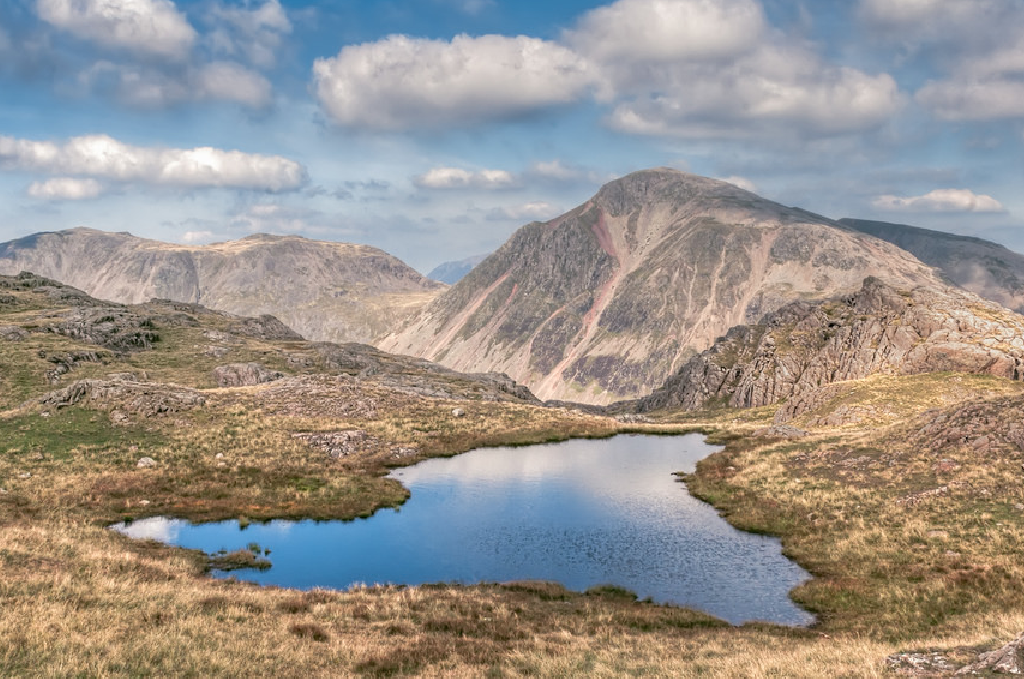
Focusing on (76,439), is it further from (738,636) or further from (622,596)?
(738,636)

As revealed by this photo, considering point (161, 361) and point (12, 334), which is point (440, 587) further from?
point (12, 334)

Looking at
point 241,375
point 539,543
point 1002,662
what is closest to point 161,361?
point 241,375

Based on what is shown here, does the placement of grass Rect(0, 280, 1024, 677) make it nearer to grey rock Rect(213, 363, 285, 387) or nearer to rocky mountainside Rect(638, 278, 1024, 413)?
rocky mountainside Rect(638, 278, 1024, 413)

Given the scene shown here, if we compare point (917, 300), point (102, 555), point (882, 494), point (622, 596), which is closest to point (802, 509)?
point (882, 494)

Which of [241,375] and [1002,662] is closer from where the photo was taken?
[1002,662]

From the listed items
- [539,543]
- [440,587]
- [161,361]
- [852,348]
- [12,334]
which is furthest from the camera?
[161,361]

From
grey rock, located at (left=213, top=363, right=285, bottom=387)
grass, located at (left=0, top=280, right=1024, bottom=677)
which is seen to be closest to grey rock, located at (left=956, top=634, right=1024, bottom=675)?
grass, located at (left=0, top=280, right=1024, bottom=677)

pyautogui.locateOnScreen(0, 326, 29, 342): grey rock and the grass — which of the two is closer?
the grass

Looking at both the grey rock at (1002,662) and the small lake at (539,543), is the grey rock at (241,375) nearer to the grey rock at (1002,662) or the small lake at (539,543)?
the small lake at (539,543)
